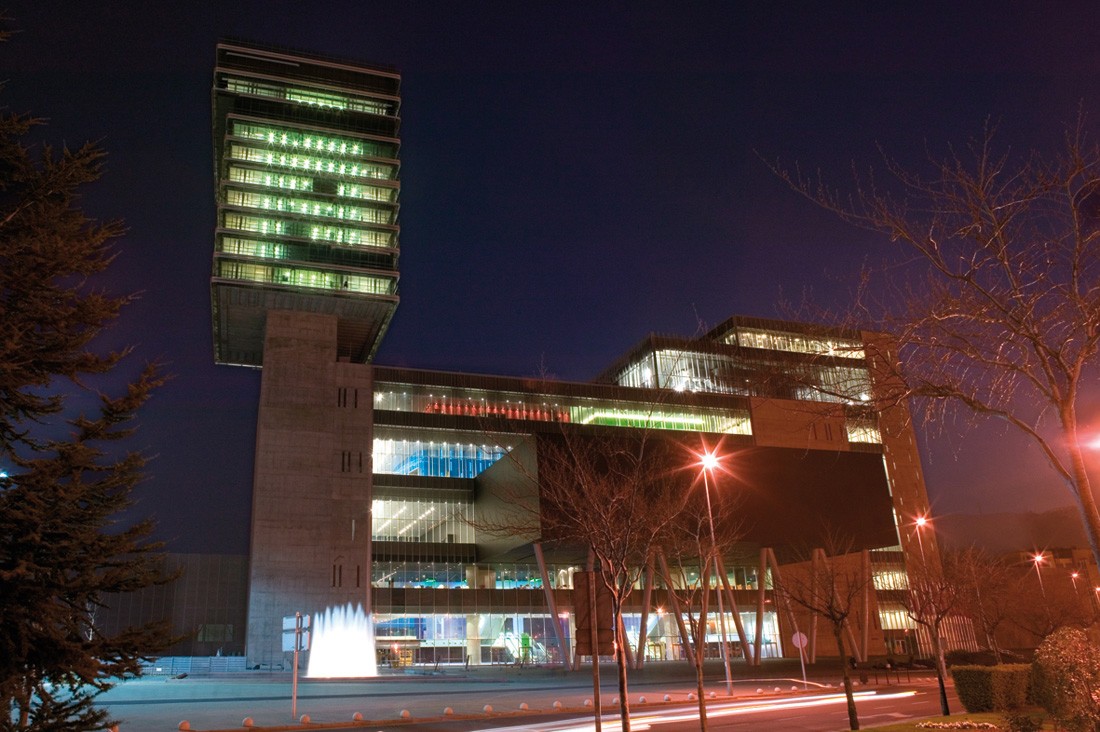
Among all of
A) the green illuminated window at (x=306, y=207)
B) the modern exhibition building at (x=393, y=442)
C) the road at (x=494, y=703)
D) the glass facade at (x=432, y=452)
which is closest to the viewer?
the road at (x=494, y=703)

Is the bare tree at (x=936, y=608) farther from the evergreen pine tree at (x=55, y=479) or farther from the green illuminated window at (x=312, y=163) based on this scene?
the green illuminated window at (x=312, y=163)

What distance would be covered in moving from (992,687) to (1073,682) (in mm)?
8950

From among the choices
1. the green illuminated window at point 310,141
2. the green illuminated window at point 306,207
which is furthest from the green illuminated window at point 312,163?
the green illuminated window at point 306,207

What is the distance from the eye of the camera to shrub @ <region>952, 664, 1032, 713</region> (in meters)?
21.5

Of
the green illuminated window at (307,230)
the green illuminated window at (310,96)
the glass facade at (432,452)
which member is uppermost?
the green illuminated window at (310,96)

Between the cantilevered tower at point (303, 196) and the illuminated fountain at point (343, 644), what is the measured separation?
31.9 metres

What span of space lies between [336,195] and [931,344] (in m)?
83.5

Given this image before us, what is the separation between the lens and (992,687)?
21.6 m

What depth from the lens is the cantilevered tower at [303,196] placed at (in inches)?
3282

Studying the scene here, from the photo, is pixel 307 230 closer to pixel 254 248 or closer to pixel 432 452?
pixel 254 248

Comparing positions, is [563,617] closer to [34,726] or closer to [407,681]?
[407,681]

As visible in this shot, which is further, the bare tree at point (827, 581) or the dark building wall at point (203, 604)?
the dark building wall at point (203, 604)

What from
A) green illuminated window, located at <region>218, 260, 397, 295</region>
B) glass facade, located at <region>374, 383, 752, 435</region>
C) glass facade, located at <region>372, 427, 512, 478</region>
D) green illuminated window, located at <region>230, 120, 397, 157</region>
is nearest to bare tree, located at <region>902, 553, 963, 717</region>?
glass facade, located at <region>374, 383, 752, 435</region>

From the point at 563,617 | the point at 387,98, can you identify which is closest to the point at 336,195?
the point at 387,98
